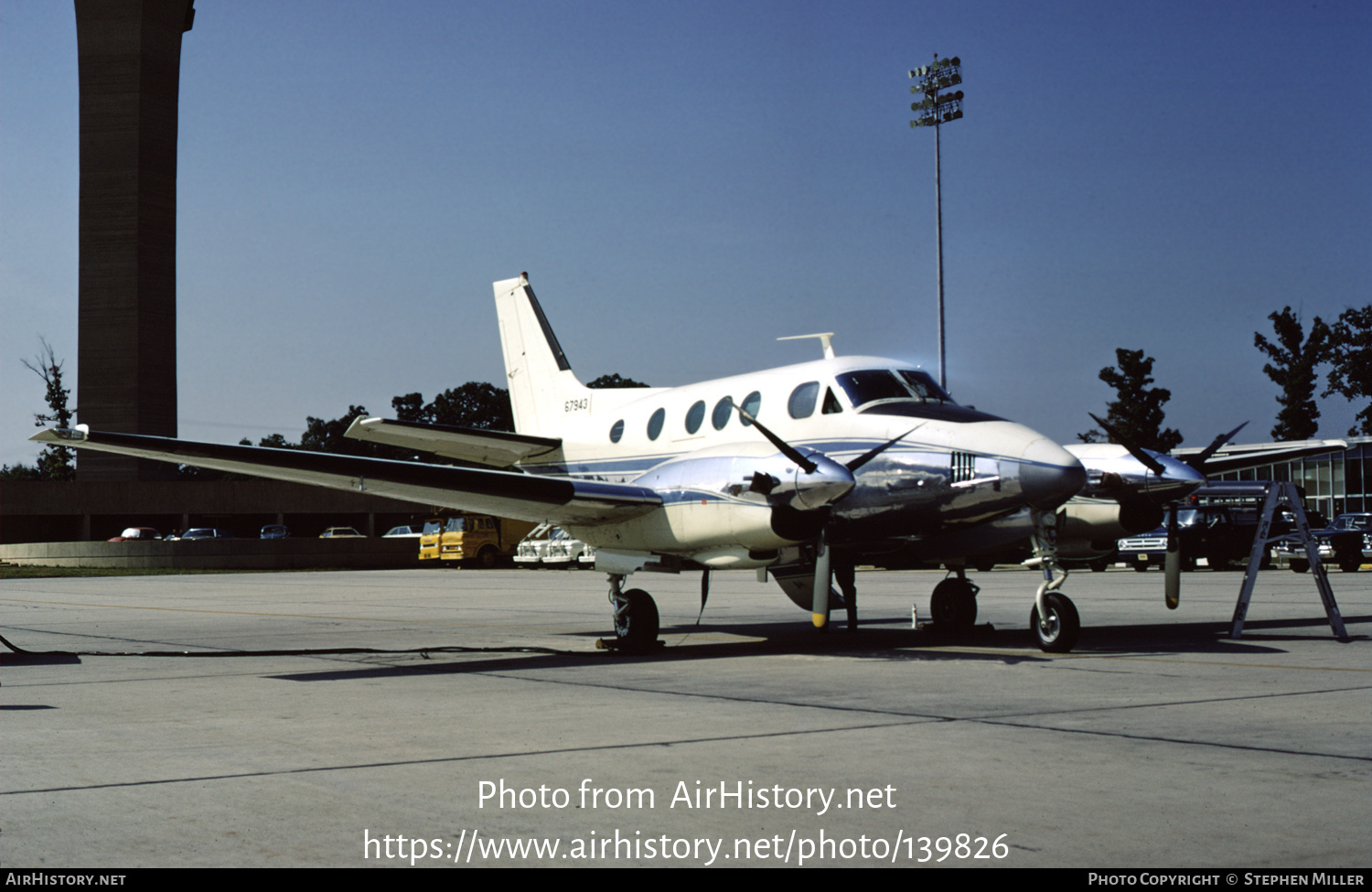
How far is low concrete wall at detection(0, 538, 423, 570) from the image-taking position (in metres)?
50.8

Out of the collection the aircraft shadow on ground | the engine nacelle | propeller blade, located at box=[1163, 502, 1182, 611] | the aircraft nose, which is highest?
the aircraft nose

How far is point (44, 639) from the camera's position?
1594cm

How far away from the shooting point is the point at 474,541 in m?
51.5

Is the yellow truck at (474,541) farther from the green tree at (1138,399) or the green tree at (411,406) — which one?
the green tree at (411,406)

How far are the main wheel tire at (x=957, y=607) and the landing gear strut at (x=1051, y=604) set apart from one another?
2.55m

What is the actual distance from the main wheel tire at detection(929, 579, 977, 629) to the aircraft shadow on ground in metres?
0.14

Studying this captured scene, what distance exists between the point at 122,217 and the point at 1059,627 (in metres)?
77.9

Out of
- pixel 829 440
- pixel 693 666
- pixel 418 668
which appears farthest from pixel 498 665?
pixel 829 440

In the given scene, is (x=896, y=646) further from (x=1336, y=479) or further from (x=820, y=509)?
(x=1336, y=479)

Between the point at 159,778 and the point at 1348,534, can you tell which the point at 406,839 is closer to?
the point at 159,778

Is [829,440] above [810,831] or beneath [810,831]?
above

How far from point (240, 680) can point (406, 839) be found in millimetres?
6797

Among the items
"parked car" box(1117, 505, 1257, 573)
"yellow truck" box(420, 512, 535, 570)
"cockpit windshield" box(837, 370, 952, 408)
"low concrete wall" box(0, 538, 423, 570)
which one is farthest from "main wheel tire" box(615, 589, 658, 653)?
"low concrete wall" box(0, 538, 423, 570)

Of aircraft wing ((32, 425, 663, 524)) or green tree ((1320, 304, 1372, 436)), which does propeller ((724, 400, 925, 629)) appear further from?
green tree ((1320, 304, 1372, 436))
